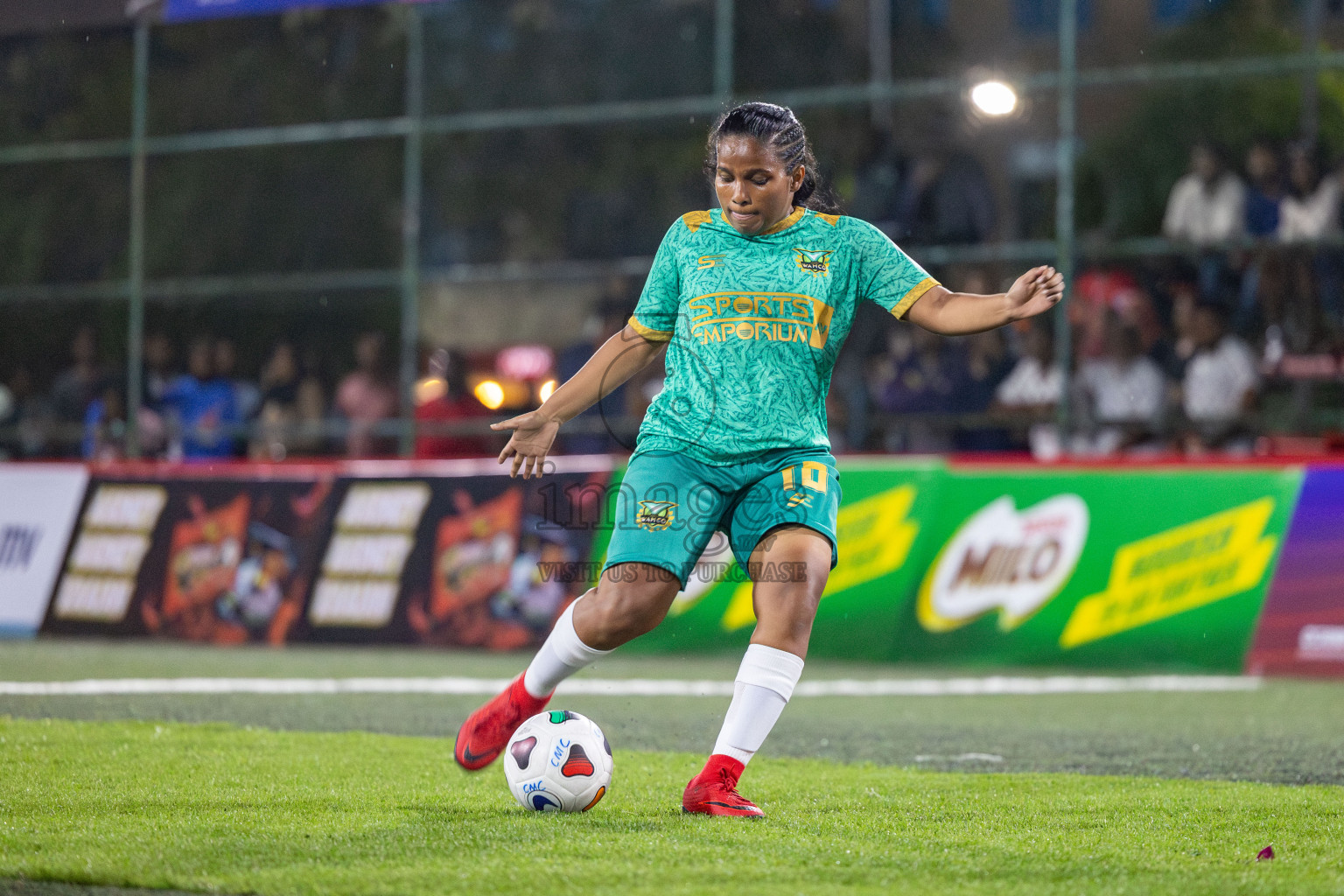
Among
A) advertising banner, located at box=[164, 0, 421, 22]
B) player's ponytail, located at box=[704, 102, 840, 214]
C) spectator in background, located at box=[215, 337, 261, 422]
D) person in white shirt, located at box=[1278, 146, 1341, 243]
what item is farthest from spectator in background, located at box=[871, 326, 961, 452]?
player's ponytail, located at box=[704, 102, 840, 214]

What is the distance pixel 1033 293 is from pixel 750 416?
881 millimetres

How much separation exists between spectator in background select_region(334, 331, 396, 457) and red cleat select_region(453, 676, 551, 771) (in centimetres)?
1133

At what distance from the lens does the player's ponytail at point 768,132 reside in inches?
204

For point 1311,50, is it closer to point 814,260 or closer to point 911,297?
point 911,297

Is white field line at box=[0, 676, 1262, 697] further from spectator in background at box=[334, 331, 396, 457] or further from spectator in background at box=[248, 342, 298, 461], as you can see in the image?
spectator in background at box=[248, 342, 298, 461]

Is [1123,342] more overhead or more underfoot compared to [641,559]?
more overhead

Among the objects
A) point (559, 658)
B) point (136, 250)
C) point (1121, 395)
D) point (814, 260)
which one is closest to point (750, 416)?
Result: point (814, 260)

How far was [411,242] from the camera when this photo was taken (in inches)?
657

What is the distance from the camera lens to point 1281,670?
10.8m

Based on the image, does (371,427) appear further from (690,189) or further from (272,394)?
(690,189)

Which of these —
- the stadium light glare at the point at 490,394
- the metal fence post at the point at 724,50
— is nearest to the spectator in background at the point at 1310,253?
the metal fence post at the point at 724,50

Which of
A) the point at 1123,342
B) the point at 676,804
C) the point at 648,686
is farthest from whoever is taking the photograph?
the point at 1123,342

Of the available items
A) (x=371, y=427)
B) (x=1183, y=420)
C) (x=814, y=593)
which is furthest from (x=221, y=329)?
(x=814, y=593)

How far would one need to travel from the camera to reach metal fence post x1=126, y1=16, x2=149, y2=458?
1734 centimetres
